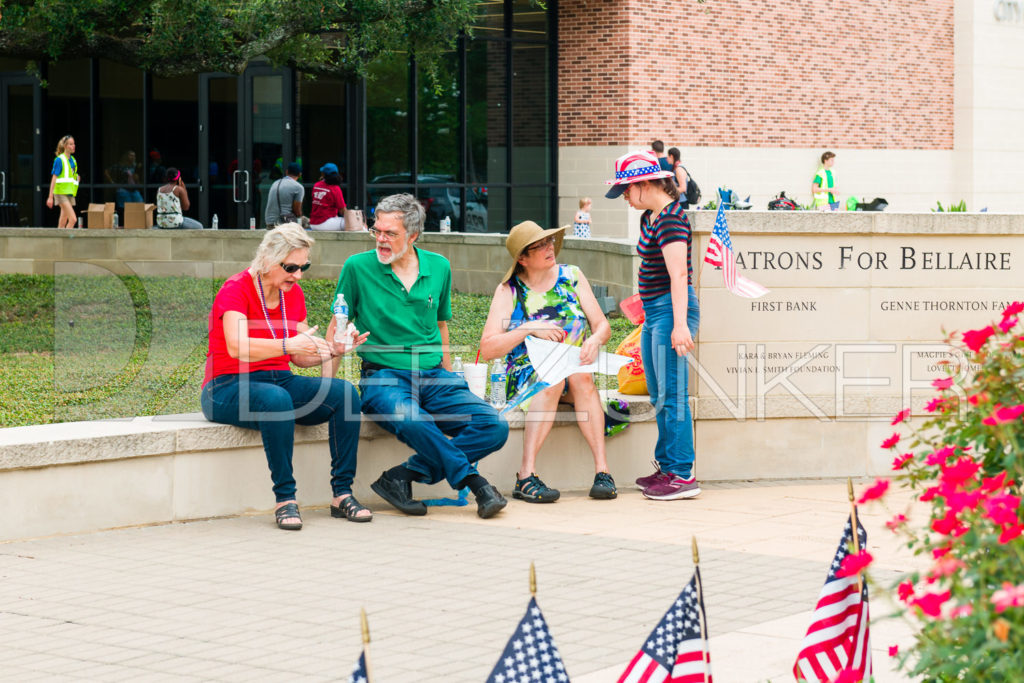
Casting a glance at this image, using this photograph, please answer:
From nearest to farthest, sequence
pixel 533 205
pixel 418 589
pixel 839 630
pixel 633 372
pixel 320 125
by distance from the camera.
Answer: pixel 839 630 → pixel 418 589 → pixel 633 372 → pixel 320 125 → pixel 533 205

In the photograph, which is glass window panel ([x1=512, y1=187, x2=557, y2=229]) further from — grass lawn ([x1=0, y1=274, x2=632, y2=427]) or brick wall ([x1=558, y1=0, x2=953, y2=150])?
grass lawn ([x1=0, y1=274, x2=632, y2=427])

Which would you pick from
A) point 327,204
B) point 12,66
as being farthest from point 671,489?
point 12,66

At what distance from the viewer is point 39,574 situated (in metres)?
6.55

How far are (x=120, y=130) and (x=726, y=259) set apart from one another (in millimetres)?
22229

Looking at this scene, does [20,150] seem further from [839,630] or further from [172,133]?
[839,630]

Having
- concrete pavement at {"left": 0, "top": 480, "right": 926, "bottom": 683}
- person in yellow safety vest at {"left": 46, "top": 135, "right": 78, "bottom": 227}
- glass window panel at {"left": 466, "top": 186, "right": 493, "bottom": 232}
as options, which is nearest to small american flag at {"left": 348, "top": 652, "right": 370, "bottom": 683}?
concrete pavement at {"left": 0, "top": 480, "right": 926, "bottom": 683}

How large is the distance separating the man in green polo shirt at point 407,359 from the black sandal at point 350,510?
0.70 feet

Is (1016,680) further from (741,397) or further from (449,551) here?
(741,397)

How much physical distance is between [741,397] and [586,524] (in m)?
1.88

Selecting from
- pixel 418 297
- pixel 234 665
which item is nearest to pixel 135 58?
pixel 418 297

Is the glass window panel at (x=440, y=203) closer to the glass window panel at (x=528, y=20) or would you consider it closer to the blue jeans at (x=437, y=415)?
the glass window panel at (x=528, y=20)

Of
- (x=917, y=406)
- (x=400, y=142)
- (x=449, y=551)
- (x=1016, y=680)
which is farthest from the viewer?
(x=400, y=142)

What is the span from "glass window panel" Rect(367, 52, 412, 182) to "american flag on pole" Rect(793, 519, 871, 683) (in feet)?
78.3

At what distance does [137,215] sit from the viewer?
2366 cm
